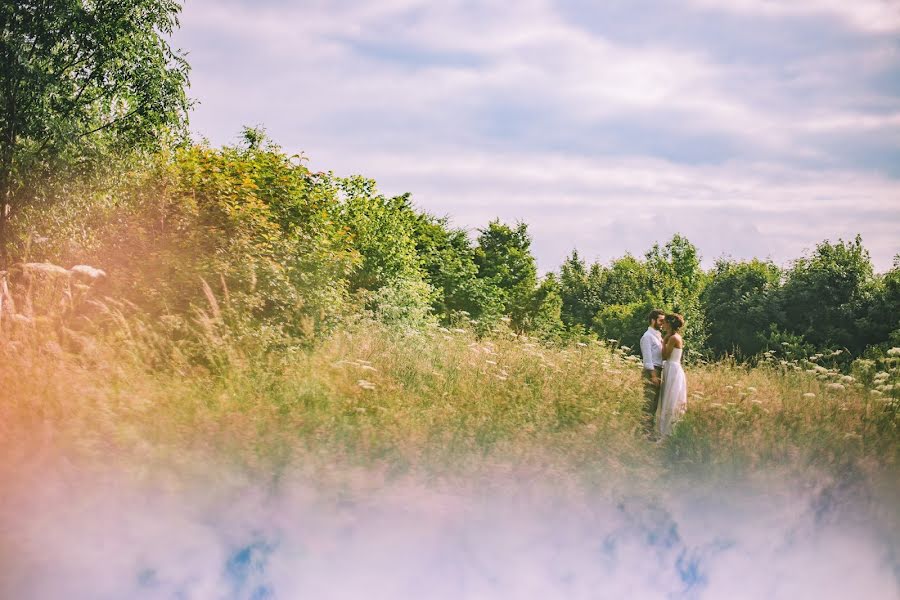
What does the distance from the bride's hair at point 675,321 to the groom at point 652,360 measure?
0.22 metres

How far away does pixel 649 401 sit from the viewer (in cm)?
789

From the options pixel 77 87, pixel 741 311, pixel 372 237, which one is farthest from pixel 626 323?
pixel 77 87

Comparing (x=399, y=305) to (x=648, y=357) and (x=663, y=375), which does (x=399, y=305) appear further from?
(x=663, y=375)

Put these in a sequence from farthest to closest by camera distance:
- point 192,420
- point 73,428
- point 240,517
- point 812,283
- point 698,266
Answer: point 698,266, point 812,283, point 192,420, point 73,428, point 240,517

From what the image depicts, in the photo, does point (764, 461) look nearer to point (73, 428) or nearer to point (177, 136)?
point (73, 428)

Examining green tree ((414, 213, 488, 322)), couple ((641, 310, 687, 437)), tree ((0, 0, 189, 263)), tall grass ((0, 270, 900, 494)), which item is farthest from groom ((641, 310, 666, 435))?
green tree ((414, 213, 488, 322))

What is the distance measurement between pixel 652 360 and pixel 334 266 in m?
4.36

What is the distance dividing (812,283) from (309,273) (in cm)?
3137

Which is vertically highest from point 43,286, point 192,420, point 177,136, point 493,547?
point 177,136

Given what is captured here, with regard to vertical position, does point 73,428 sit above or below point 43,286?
below

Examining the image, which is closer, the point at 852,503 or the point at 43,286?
the point at 852,503

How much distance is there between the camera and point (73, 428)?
531 centimetres

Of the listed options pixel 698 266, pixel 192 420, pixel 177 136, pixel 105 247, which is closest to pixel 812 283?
pixel 177 136

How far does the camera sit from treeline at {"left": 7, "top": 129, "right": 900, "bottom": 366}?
29.3 ft
